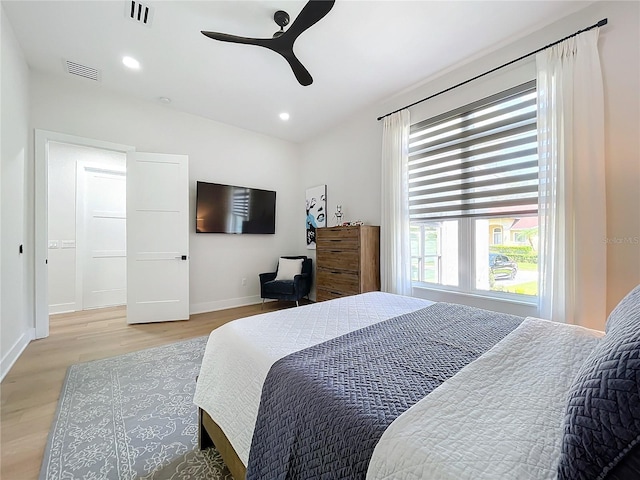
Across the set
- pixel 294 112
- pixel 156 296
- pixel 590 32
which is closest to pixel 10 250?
pixel 156 296

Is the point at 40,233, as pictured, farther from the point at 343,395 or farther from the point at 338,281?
the point at 343,395

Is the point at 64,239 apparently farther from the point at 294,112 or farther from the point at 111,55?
the point at 294,112

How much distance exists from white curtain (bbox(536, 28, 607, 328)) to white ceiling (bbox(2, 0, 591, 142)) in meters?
0.50

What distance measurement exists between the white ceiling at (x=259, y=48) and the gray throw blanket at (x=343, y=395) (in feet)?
8.15

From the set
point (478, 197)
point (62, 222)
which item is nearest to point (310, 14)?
point (478, 197)

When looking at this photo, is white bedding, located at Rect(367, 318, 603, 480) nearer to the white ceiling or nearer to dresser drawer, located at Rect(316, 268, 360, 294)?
dresser drawer, located at Rect(316, 268, 360, 294)

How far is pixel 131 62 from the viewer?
283 centimetres

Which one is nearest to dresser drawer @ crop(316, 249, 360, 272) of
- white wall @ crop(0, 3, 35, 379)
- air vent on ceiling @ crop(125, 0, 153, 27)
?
air vent on ceiling @ crop(125, 0, 153, 27)

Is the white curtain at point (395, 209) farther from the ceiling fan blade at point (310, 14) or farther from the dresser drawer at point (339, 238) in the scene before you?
the ceiling fan blade at point (310, 14)

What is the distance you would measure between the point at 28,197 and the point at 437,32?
4.49 metres

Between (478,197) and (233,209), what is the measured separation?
3.39 metres

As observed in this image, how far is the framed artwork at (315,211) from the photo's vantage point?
4492mm

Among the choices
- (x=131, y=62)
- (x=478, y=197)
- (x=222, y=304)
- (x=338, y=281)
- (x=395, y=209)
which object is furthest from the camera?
(x=222, y=304)

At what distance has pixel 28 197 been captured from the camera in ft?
9.69
